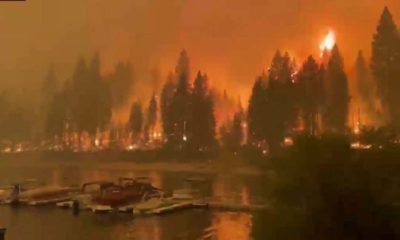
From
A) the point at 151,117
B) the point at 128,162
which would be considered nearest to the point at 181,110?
the point at 151,117

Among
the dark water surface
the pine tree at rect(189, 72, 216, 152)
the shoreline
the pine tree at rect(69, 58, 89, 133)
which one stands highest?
the pine tree at rect(69, 58, 89, 133)

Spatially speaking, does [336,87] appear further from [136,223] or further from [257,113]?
[136,223]

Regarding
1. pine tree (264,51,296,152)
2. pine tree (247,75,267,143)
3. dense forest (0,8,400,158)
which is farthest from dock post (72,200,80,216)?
pine tree (247,75,267,143)

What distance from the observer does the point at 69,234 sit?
11398 mm

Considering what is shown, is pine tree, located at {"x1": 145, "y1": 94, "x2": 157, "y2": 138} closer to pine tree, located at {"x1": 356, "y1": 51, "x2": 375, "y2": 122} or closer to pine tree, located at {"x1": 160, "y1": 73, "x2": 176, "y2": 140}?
pine tree, located at {"x1": 160, "y1": 73, "x2": 176, "y2": 140}

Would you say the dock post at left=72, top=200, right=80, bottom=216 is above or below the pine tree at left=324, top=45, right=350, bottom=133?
below

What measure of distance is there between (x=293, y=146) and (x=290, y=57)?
1917 centimetres

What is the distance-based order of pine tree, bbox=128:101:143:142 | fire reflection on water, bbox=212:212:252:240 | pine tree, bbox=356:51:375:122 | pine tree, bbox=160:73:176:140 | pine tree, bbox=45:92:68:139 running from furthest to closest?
pine tree, bbox=45:92:68:139, pine tree, bbox=128:101:143:142, pine tree, bbox=160:73:176:140, pine tree, bbox=356:51:375:122, fire reflection on water, bbox=212:212:252:240

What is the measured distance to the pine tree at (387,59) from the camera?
2186cm

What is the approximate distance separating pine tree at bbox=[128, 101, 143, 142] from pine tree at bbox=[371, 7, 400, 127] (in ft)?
39.8

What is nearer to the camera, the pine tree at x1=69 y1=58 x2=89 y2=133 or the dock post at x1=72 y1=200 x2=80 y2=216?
the dock post at x1=72 y1=200 x2=80 y2=216

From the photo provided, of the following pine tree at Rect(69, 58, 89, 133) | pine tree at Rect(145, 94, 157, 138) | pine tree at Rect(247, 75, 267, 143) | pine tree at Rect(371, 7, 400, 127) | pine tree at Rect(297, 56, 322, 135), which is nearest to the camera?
pine tree at Rect(371, 7, 400, 127)

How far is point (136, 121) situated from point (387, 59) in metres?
12.8

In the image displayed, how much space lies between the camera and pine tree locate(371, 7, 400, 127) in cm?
2186
